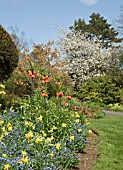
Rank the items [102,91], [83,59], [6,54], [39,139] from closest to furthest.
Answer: [39,139] → [6,54] → [102,91] → [83,59]

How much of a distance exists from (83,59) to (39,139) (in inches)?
724

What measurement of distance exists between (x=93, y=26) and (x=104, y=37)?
216 cm

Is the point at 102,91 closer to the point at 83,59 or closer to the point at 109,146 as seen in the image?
the point at 83,59

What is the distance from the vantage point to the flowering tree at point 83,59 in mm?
22141

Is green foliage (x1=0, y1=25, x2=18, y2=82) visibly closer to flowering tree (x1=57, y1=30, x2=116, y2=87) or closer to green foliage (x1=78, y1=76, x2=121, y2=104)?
green foliage (x1=78, y1=76, x2=121, y2=104)

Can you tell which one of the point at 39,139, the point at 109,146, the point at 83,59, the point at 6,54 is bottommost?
→ the point at 109,146

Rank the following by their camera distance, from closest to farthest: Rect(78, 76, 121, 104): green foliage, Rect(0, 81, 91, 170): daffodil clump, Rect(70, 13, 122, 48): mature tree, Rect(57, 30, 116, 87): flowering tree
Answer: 1. Rect(0, 81, 91, 170): daffodil clump
2. Rect(78, 76, 121, 104): green foliage
3. Rect(57, 30, 116, 87): flowering tree
4. Rect(70, 13, 122, 48): mature tree

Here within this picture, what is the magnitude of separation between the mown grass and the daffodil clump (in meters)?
0.42

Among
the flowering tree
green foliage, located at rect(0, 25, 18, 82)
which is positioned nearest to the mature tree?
the flowering tree

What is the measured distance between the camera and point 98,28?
4175 cm

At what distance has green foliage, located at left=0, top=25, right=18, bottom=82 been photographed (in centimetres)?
877

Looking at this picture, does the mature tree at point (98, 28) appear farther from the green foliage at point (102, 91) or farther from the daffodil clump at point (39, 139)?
the daffodil clump at point (39, 139)

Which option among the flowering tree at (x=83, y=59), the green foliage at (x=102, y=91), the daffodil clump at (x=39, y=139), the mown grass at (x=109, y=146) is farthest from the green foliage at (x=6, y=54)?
the flowering tree at (x=83, y=59)

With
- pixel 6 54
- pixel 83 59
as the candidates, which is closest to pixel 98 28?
pixel 83 59
